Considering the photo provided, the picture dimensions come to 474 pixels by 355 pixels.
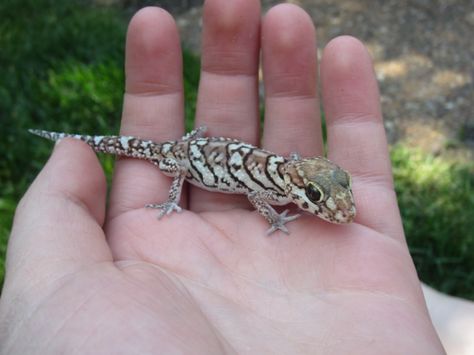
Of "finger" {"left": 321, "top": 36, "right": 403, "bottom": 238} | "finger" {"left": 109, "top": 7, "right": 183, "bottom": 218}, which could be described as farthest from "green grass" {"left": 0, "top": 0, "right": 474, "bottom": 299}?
"finger" {"left": 321, "top": 36, "right": 403, "bottom": 238}

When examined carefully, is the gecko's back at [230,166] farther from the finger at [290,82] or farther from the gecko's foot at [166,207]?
the gecko's foot at [166,207]

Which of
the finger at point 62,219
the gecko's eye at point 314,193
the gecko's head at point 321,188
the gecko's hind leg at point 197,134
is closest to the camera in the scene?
the finger at point 62,219

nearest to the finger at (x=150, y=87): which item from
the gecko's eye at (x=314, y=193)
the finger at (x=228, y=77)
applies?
the finger at (x=228, y=77)

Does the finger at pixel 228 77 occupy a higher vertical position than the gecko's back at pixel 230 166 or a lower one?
higher

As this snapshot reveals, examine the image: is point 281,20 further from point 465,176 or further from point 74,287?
point 465,176

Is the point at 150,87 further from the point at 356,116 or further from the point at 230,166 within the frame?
the point at 356,116

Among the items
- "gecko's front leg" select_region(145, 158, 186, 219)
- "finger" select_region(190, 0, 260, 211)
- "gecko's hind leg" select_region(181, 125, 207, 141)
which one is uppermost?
"finger" select_region(190, 0, 260, 211)

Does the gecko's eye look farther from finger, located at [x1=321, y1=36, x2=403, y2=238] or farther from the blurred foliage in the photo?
the blurred foliage
